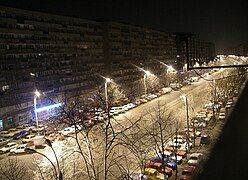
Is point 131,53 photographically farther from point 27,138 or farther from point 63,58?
point 27,138

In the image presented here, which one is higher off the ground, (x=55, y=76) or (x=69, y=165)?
(x=55, y=76)

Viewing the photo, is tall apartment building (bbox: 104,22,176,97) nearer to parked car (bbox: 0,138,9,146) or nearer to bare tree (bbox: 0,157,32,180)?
parked car (bbox: 0,138,9,146)

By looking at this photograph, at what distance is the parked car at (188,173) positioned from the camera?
16203 mm

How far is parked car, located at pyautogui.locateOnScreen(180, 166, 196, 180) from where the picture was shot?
53.2 ft

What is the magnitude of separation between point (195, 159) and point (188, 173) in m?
2.27

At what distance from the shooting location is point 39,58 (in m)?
35.2

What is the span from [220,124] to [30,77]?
19015mm

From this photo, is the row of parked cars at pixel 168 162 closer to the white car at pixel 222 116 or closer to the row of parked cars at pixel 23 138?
the white car at pixel 222 116

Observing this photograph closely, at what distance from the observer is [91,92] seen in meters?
43.0

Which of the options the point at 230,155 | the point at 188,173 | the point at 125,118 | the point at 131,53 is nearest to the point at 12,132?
the point at 125,118

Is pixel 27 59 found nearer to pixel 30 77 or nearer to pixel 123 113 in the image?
pixel 30 77

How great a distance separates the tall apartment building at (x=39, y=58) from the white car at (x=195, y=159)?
19.1 meters

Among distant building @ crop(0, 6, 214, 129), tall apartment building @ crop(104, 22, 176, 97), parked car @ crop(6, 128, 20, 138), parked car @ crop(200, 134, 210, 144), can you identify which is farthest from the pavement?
tall apartment building @ crop(104, 22, 176, 97)

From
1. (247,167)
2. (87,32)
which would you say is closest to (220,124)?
(247,167)
